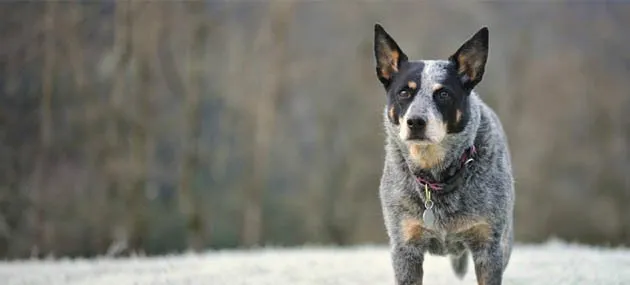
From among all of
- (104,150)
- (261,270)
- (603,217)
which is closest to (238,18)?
(104,150)

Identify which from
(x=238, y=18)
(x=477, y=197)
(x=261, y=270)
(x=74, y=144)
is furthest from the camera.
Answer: (x=238, y=18)

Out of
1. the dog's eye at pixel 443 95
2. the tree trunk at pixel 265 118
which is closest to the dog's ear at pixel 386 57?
the dog's eye at pixel 443 95

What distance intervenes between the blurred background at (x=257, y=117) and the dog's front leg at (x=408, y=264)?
395 inches

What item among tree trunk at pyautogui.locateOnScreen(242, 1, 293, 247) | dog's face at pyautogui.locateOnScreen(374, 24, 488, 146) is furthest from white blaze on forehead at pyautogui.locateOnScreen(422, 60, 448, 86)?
tree trunk at pyautogui.locateOnScreen(242, 1, 293, 247)

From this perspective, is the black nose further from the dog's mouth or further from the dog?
the dog

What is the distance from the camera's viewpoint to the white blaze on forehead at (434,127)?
507cm

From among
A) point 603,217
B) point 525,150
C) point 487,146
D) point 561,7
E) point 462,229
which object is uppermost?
point 561,7

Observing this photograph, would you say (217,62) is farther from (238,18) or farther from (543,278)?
(543,278)

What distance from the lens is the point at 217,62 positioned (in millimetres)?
17734

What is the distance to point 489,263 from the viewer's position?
5.42 m

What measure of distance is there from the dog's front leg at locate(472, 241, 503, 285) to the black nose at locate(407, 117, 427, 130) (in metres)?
0.94

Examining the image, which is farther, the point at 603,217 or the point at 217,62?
the point at 603,217

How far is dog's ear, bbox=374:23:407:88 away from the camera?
5535 millimetres

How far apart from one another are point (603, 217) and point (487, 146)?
1461cm
